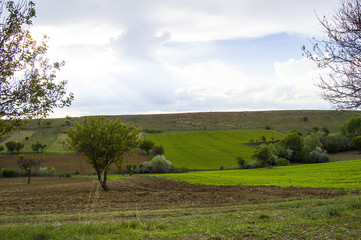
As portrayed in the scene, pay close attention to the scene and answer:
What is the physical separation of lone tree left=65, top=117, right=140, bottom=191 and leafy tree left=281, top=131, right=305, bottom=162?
56182 millimetres

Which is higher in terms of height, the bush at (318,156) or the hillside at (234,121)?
the hillside at (234,121)

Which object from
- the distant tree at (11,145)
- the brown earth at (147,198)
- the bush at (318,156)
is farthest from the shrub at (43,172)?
the bush at (318,156)

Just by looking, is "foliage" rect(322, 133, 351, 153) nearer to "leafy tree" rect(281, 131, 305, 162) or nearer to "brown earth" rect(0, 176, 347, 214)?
"leafy tree" rect(281, 131, 305, 162)

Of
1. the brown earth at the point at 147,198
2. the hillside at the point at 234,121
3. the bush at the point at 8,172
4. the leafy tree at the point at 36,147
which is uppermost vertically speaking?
the hillside at the point at 234,121

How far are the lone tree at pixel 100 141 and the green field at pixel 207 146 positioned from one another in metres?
39.6

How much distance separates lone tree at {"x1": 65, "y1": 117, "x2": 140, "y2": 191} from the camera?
99.2 feet

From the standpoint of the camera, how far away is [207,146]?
296 feet

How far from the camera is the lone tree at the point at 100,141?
30222 mm

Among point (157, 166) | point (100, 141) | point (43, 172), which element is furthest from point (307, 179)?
point (43, 172)

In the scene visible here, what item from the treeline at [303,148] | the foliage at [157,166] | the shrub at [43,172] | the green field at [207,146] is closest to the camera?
the shrub at [43,172]

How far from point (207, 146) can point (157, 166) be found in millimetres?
30742

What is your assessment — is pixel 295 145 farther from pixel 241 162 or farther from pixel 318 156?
pixel 241 162

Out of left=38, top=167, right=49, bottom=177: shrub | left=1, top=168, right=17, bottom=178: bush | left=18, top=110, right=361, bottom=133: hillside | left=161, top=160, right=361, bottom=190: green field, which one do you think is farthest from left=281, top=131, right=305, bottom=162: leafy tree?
left=1, top=168, right=17, bottom=178: bush

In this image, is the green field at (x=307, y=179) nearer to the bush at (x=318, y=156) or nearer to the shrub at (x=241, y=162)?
the shrub at (x=241, y=162)
